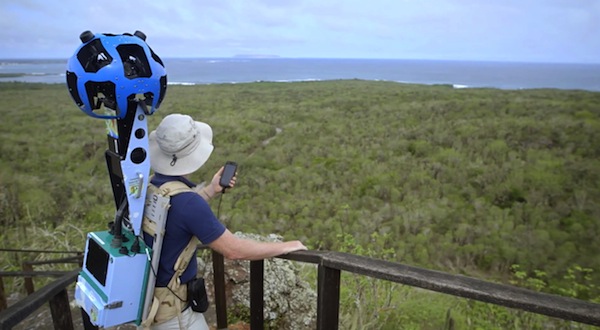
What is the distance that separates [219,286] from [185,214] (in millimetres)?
1481

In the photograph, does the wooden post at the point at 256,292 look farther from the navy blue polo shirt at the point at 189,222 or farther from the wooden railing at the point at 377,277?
the navy blue polo shirt at the point at 189,222

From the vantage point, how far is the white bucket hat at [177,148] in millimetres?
2002

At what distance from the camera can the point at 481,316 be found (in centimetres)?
633

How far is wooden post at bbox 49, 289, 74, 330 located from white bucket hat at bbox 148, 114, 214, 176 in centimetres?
91

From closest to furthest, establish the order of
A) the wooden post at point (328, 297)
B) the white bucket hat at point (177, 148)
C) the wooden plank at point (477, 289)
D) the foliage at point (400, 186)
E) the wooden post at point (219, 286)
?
the wooden plank at point (477, 289), the white bucket hat at point (177, 148), the wooden post at point (328, 297), the wooden post at point (219, 286), the foliage at point (400, 186)

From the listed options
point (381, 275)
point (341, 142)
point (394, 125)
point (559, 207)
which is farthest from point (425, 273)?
point (394, 125)

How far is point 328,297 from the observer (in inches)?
85.7

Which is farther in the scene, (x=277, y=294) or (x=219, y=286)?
(x=277, y=294)

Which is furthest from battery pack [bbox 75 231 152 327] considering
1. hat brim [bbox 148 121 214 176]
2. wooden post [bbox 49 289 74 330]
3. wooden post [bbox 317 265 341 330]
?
wooden post [bbox 317 265 341 330]

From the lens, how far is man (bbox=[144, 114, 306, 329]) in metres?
1.90

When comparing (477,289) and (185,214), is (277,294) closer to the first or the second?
(185,214)

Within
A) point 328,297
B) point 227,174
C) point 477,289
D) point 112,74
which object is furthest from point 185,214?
point 477,289

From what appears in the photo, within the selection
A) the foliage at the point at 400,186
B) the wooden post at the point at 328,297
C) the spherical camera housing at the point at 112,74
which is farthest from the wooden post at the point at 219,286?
the foliage at the point at 400,186

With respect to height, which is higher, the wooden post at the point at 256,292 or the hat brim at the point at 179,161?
the hat brim at the point at 179,161
